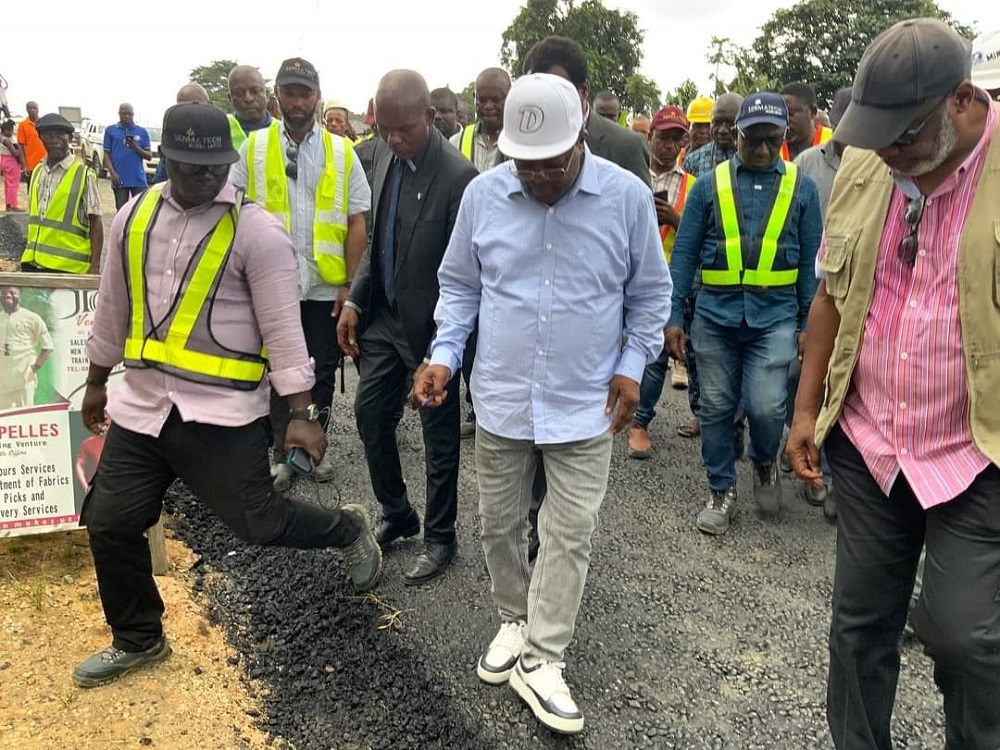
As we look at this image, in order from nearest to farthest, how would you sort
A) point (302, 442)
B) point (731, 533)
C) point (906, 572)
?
point (906, 572), point (302, 442), point (731, 533)

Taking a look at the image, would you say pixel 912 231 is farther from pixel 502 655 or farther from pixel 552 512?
pixel 502 655

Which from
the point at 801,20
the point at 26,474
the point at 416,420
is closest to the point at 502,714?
the point at 26,474

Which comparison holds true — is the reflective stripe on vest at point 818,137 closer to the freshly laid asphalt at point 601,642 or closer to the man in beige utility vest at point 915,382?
the freshly laid asphalt at point 601,642

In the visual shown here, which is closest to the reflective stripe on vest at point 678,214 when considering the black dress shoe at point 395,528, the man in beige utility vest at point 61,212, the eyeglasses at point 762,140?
the eyeglasses at point 762,140

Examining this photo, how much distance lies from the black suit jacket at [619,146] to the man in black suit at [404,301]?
2.14 ft

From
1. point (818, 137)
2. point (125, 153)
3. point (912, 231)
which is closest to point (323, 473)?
point (912, 231)

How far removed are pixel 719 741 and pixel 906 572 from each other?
858 millimetres

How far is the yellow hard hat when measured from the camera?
7.05 m

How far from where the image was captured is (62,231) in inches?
224

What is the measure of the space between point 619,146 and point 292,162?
5.58 ft

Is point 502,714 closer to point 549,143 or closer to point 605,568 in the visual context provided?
point 605,568

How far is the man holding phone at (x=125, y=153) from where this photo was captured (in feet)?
42.2

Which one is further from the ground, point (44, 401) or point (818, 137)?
point (818, 137)

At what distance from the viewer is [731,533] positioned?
13.6 feet
